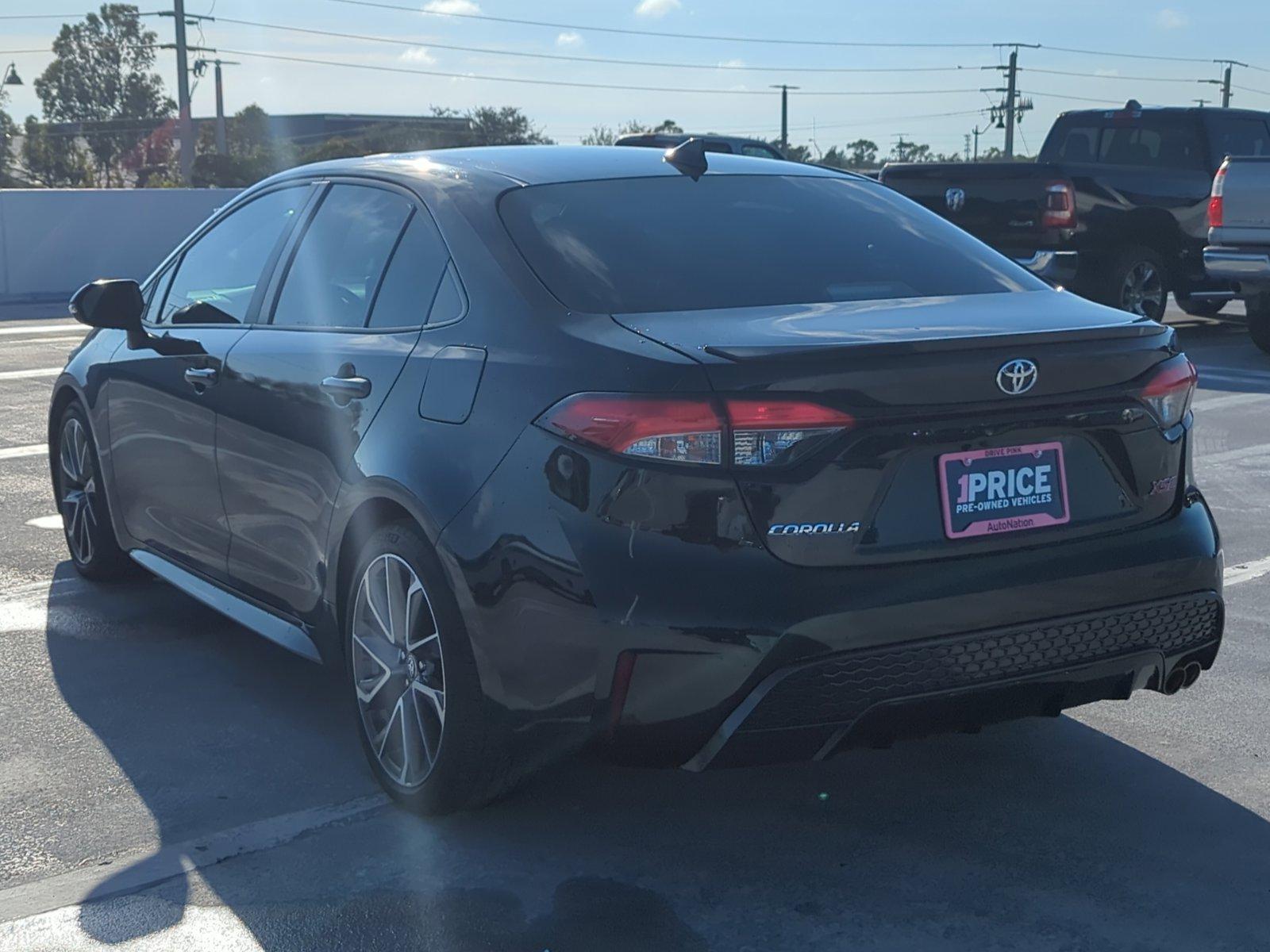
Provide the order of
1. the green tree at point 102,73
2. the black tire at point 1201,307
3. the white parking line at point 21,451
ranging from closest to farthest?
Result: the white parking line at point 21,451, the black tire at point 1201,307, the green tree at point 102,73

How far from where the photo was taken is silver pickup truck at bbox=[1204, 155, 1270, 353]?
1238 centimetres

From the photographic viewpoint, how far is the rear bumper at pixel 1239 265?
1229cm

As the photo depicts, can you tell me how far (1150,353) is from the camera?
3.67 m

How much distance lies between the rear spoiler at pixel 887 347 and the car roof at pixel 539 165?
112 cm

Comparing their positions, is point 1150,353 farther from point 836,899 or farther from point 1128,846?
point 836,899

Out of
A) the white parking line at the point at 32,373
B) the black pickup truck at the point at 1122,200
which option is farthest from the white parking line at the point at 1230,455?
the white parking line at the point at 32,373

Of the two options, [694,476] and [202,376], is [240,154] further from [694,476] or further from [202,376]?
[694,476]

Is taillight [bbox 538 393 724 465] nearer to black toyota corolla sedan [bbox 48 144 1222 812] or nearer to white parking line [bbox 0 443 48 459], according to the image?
black toyota corolla sedan [bbox 48 144 1222 812]

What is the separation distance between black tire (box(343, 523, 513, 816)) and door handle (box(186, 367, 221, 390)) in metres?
1.07

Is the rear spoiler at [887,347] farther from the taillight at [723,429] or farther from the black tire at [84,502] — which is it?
the black tire at [84,502]

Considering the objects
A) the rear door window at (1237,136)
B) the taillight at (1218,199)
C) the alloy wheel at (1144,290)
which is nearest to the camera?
the taillight at (1218,199)

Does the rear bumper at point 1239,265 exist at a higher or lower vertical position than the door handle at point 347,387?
lower

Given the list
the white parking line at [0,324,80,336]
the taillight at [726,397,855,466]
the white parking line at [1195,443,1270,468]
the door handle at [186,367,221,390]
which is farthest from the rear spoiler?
the white parking line at [0,324,80,336]

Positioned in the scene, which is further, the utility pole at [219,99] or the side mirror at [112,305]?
the utility pole at [219,99]
